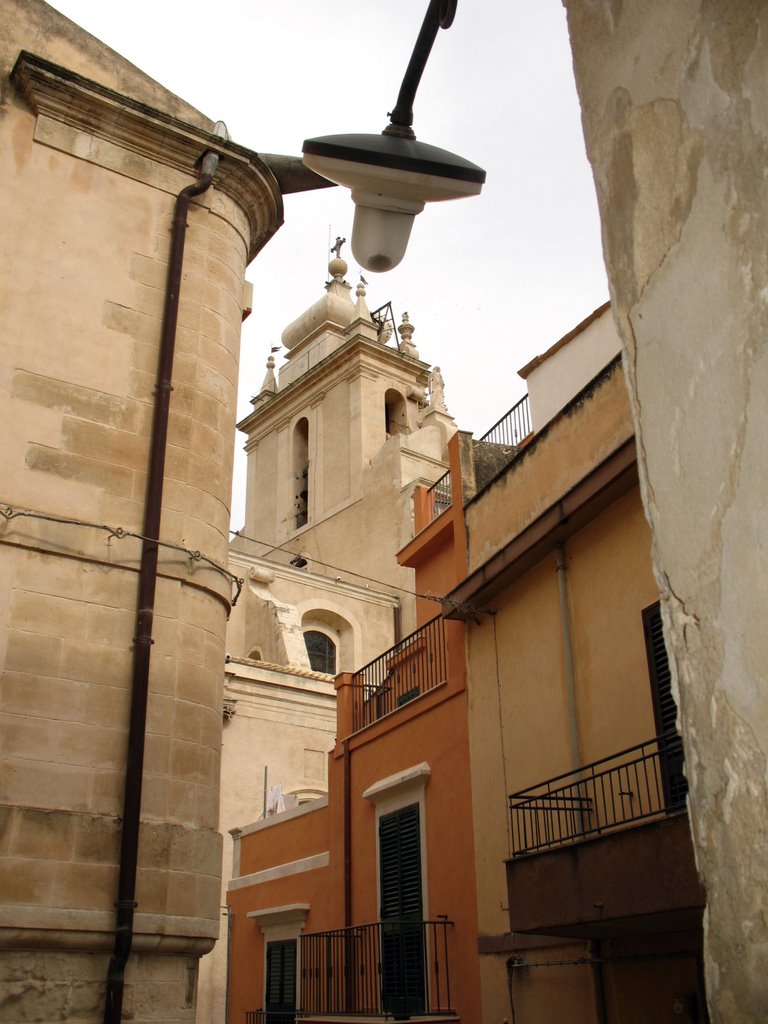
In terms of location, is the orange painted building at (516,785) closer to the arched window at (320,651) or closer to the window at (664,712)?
the window at (664,712)

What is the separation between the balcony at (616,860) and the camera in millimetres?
7863

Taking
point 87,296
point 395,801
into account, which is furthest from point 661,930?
point 87,296

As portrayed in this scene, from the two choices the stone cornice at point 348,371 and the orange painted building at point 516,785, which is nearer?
the orange painted building at point 516,785

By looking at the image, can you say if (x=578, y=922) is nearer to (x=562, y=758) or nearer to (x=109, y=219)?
(x=562, y=758)

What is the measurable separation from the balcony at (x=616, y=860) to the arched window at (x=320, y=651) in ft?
73.5

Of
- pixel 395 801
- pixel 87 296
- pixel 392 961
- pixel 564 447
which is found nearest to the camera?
pixel 87 296

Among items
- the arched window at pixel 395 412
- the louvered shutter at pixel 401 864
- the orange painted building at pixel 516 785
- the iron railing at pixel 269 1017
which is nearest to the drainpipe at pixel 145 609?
the orange painted building at pixel 516 785

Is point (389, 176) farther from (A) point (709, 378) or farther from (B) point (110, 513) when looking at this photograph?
(B) point (110, 513)

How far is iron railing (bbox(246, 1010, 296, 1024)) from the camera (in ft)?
52.3

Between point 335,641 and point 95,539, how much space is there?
24.9 m

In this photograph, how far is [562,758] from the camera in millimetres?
10898

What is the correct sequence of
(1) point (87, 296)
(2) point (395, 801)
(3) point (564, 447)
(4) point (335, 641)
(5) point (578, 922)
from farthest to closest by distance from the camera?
(4) point (335, 641) < (2) point (395, 801) < (3) point (564, 447) < (1) point (87, 296) < (5) point (578, 922)

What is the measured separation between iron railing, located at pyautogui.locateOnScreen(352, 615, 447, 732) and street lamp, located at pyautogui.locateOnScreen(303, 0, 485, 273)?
987 centimetres

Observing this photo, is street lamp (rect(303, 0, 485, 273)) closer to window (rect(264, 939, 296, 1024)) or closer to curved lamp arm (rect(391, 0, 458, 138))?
curved lamp arm (rect(391, 0, 458, 138))
